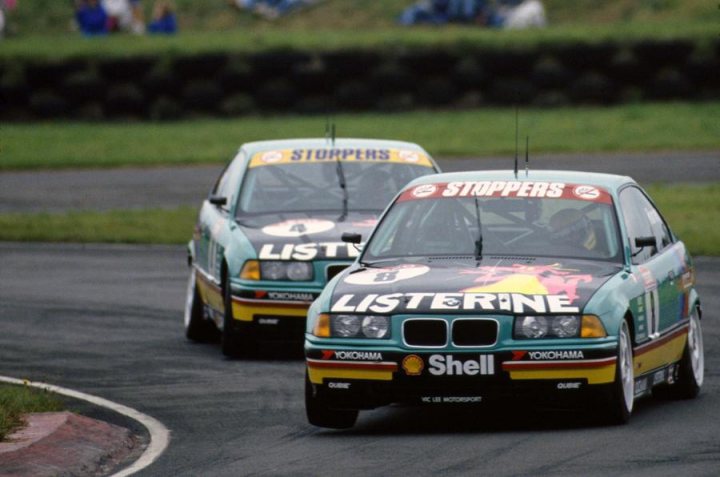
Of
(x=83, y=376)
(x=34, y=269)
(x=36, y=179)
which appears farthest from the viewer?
(x=36, y=179)

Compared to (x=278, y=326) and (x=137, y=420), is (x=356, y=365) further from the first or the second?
(x=278, y=326)

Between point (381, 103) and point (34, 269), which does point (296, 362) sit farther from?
point (381, 103)

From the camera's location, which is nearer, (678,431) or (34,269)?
(678,431)

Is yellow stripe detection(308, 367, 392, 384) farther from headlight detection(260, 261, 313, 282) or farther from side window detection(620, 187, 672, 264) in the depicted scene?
headlight detection(260, 261, 313, 282)

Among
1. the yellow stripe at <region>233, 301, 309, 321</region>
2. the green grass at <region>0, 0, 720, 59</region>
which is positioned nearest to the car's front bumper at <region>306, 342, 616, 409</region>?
the yellow stripe at <region>233, 301, 309, 321</region>

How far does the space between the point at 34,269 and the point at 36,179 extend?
1001 centimetres

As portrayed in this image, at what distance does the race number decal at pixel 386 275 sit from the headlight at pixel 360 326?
330 millimetres

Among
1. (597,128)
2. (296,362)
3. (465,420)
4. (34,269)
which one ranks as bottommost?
(597,128)

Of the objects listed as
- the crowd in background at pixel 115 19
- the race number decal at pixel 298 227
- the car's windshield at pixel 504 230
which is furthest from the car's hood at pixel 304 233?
Result: the crowd in background at pixel 115 19

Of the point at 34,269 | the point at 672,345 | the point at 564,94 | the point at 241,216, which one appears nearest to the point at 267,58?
the point at 564,94

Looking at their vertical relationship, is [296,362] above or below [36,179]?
above

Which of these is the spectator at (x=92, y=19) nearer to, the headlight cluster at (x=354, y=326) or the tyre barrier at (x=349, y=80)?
the tyre barrier at (x=349, y=80)

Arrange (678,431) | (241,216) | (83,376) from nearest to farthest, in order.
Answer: (678,431) < (83,376) < (241,216)

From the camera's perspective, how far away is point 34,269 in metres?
19.3
